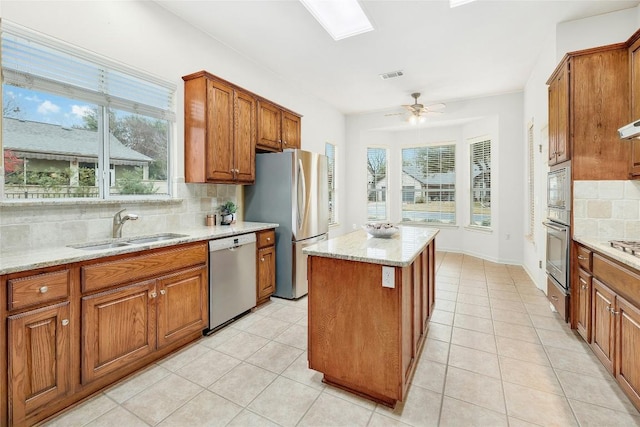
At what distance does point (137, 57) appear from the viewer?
2730 mm

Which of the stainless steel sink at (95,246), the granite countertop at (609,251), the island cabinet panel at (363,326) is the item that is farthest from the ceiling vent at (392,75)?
the stainless steel sink at (95,246)

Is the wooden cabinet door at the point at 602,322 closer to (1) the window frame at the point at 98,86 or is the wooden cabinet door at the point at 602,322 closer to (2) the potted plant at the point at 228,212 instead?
(2) the potted plant at the point at 228,212

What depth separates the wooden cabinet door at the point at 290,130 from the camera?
13.8ft

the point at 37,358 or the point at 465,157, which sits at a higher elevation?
the point at 465,157

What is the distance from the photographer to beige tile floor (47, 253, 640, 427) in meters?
1.75

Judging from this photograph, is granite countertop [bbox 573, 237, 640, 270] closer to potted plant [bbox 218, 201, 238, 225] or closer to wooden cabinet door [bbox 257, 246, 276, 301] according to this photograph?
wooden cabinet door [bbox 257, 246, 276, 301]

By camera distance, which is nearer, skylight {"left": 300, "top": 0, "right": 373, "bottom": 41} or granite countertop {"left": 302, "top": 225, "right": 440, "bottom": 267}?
granite countertop {"left": 302, "top": 225, "right": 440, "bottom": 267}

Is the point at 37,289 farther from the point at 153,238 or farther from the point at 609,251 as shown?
the point at 609,251

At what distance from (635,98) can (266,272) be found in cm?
375

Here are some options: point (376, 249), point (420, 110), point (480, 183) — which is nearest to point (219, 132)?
point (376, 249)

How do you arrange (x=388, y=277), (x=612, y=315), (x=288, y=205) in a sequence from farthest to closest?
(x=288, y=205)
(x=612, y=315)
(x=388, y=277)

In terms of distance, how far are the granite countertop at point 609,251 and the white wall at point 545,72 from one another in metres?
1.58

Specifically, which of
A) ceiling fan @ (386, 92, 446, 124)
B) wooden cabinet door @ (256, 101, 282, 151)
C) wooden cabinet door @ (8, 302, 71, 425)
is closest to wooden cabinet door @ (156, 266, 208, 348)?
wooden cabinet door @ (8, 302, 71, 425)

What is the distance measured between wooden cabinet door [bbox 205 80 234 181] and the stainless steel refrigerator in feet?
1.81
